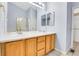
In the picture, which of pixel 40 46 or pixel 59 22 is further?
pixel 59 22

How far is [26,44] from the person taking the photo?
2289 millimetres

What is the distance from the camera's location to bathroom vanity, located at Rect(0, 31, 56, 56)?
180 centimetres

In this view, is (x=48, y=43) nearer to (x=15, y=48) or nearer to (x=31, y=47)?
(x=31, y=47)

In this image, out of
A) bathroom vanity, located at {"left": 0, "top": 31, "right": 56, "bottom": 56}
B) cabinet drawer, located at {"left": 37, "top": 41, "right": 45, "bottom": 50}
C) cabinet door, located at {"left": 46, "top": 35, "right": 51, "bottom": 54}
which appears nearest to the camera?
bathroom vanity, located at {"left": 0, "top": 31, "right": 56, "bottom": 56}

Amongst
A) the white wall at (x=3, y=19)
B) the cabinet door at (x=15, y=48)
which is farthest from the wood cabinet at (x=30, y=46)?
the white wall at (x=3, y=19)

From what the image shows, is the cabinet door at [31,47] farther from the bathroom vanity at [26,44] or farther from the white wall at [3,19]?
the white wall at [3,19]

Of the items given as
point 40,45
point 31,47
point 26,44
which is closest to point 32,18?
point 40,45

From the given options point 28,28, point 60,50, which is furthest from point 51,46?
point 28,28

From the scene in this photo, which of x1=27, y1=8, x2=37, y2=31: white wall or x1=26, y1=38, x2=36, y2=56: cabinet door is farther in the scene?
x1=27, y1=8, x2=37, y2=31: white wall

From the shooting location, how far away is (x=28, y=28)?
10.5 feet

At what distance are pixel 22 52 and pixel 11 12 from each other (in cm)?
107

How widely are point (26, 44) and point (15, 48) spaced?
338 millimetres

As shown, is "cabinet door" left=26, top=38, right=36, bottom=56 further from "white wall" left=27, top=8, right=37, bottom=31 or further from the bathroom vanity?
"white wall" left=27, top=8, right=37, bottom=31

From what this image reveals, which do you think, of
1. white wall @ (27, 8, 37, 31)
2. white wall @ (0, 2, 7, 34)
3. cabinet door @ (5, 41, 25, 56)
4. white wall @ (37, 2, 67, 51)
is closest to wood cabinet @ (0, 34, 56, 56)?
cabinet door @ (5, 41, 25, 56)
